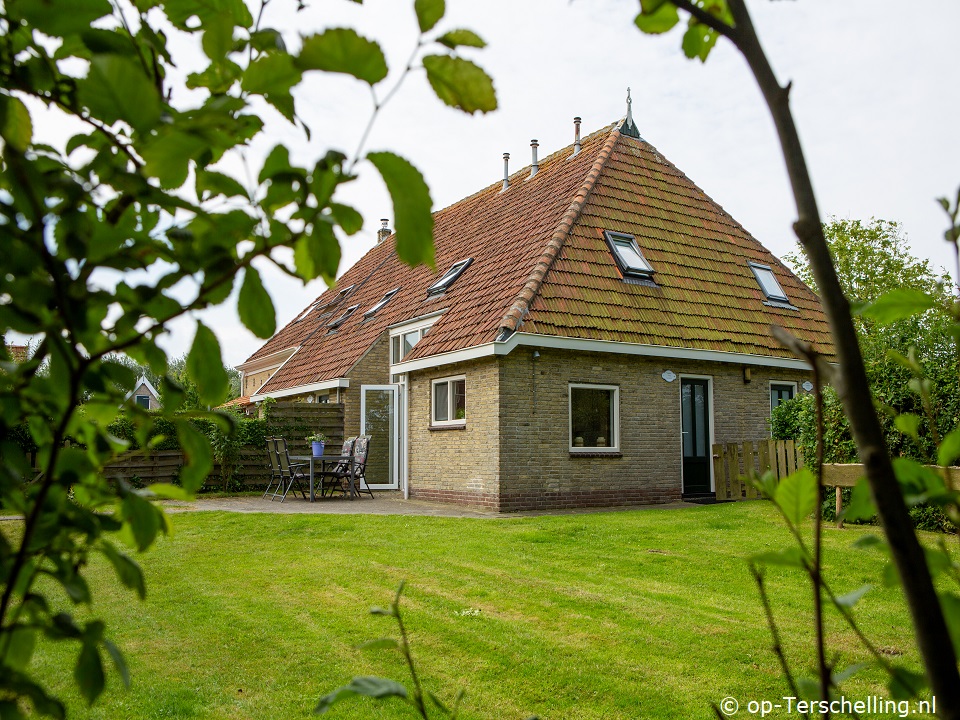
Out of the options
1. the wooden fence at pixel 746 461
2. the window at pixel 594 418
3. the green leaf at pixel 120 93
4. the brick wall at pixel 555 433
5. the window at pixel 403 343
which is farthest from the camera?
the window at pixel 403 343

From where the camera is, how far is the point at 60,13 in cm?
85

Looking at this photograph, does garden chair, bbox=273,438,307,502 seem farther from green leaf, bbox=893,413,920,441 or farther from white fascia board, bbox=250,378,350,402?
green leaf, bbox=893,413,920,441

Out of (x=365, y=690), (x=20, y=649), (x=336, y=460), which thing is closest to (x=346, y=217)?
(x=365, y=690)

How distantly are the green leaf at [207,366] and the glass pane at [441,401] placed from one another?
13942mm

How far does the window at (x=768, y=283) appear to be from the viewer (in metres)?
17.5

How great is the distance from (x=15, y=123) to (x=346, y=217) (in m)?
0.41

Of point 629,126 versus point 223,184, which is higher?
point 629,126

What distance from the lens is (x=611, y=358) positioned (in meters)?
14.2

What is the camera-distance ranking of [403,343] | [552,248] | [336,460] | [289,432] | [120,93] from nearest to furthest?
[120,93], [552,248], [336,460], [403,343], [289,432]

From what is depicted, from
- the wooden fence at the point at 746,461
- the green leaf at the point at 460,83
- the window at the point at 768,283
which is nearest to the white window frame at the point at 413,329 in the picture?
the wooden fence at the point at 746,461

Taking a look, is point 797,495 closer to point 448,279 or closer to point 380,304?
point 448,279

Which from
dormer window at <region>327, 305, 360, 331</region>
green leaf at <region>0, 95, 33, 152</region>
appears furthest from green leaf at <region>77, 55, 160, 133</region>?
dormer window at <region>327, 305, 360, 331</region>

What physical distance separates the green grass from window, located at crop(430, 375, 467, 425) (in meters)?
5.13

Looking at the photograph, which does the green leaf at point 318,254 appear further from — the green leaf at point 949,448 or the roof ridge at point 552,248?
the roof ridge at point 552,248
